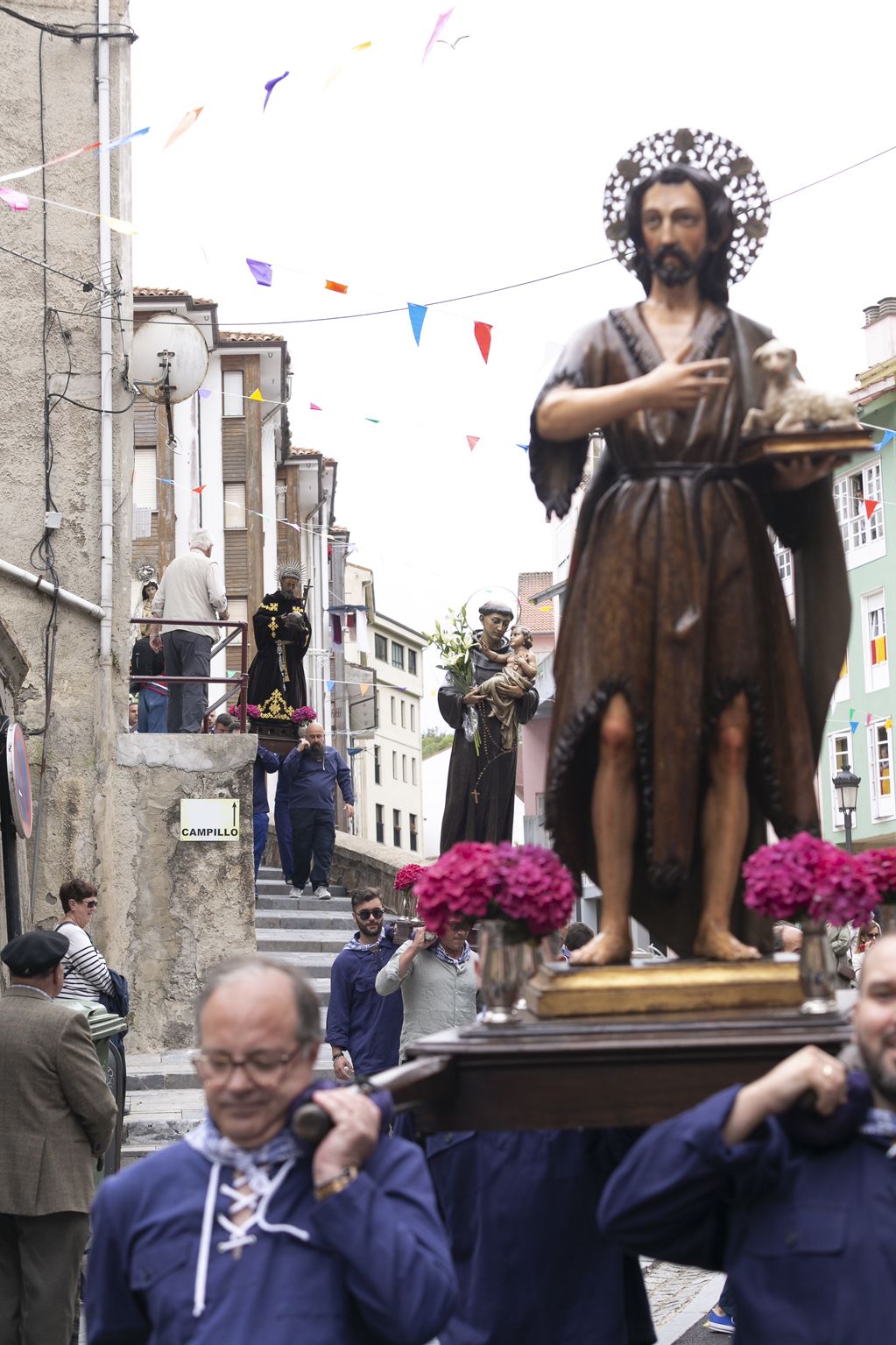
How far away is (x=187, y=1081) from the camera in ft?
42.4

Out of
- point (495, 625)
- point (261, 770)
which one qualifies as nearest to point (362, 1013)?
point (495, 625)

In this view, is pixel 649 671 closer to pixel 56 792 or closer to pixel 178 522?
pixel 56 792

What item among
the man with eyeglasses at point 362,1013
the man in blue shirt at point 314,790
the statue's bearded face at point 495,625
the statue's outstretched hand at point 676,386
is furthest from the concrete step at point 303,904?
the statue's outstretched hand at point 676,386

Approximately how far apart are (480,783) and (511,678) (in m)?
1.02

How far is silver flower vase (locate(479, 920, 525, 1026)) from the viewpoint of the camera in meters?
4.14

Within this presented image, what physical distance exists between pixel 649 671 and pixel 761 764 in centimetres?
34

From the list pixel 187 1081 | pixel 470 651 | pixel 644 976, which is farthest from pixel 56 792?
pixel 644 976

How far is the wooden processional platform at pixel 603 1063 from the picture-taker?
3.81m

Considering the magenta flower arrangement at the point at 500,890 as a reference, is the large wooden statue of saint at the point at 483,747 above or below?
above

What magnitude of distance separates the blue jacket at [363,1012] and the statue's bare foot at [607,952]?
5.38 meters

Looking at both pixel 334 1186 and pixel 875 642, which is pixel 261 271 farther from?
pixel 875 642

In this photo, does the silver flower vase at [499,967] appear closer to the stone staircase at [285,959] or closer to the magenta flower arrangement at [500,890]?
the magenta flower arrangement at [500,890]

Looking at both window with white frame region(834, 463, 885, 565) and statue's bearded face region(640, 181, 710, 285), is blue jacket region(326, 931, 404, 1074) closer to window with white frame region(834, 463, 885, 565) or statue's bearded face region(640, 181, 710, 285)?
statue's bearded face region(640, 181, 710, 285)

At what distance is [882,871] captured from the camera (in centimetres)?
425
